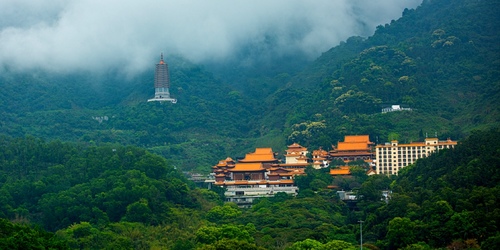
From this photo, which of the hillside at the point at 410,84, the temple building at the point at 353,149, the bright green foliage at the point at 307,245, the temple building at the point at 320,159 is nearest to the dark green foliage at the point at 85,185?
the temple building at the point at 320,159

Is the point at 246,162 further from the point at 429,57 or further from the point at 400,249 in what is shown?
the point at 400,249

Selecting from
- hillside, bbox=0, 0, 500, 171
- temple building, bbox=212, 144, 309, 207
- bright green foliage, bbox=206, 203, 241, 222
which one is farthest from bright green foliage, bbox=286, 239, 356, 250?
hillside, bbox=0, 0, 500, 171

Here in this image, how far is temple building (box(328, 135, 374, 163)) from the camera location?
7181 centimetres

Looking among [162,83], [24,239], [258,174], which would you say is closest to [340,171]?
[258,174]

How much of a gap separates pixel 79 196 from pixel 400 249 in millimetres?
17457

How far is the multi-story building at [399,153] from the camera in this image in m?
68.1

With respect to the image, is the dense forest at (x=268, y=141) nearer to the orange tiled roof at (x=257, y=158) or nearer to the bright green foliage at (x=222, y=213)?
the bright green foliage at (x=222, y=213)

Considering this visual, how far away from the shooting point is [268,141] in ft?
270

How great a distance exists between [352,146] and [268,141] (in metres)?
11.1

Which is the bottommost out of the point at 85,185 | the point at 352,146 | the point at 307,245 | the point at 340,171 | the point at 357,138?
the point at 307,245

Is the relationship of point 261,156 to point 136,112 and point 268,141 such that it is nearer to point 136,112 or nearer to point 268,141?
point 268,141

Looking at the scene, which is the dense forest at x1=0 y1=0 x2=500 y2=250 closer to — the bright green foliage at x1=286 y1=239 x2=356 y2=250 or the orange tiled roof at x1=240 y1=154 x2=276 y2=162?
the bright green foliage at x1=286 y1=239 x2=356 y2=250

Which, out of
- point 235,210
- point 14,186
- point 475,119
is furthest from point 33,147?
point 475,119

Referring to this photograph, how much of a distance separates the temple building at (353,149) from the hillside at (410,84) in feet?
4.22
